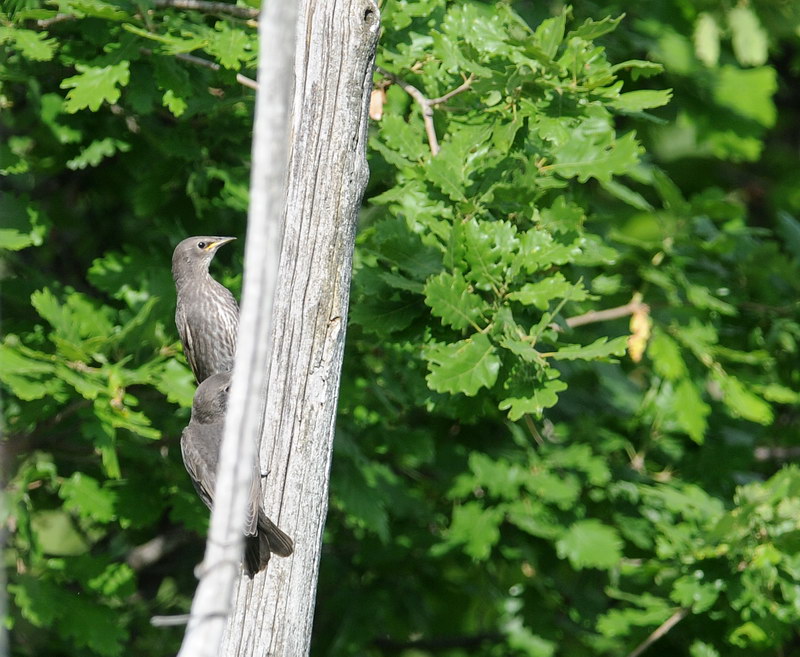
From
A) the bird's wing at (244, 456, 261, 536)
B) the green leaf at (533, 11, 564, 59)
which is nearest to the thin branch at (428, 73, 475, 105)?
the green leaf at (533, 11, 564, 59)

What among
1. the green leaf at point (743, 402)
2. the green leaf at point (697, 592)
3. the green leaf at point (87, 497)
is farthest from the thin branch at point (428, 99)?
the green leaf at point (697, 592)

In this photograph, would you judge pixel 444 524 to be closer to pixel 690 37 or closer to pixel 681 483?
pixel 681 483

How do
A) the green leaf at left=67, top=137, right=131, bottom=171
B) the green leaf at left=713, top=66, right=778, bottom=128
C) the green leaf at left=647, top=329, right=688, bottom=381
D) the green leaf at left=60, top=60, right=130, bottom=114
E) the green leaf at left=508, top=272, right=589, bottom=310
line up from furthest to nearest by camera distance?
the green leaf at left=713, top=66, right=778, bottom=128 < the green leaf at left=647, top=329, right=688, bottom=381 < the green leaf at left=67, top=137, right=131, bottom=171 < the green leaf at left=60, top=60, right=130, bottom=114 < the green leaf at left=508, top=272, right=589, bottom=310

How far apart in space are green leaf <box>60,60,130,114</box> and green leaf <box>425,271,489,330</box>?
1455 millimetres

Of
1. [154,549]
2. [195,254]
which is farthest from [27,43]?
[154,549]

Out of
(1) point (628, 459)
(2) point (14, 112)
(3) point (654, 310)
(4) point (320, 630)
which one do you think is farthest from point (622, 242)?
(2) point (14, 112)

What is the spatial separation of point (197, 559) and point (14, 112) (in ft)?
8.61

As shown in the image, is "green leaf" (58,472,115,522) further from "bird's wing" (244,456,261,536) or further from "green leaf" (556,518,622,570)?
"green leaf" (556,518,622,570)

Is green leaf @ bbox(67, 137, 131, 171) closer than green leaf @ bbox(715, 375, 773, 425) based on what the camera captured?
Yes

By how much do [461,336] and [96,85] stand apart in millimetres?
1667

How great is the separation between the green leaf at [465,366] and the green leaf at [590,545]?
6.50 ft

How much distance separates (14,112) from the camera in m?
4.92

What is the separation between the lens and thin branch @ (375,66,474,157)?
363 cm

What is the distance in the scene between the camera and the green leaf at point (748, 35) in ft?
19.5
